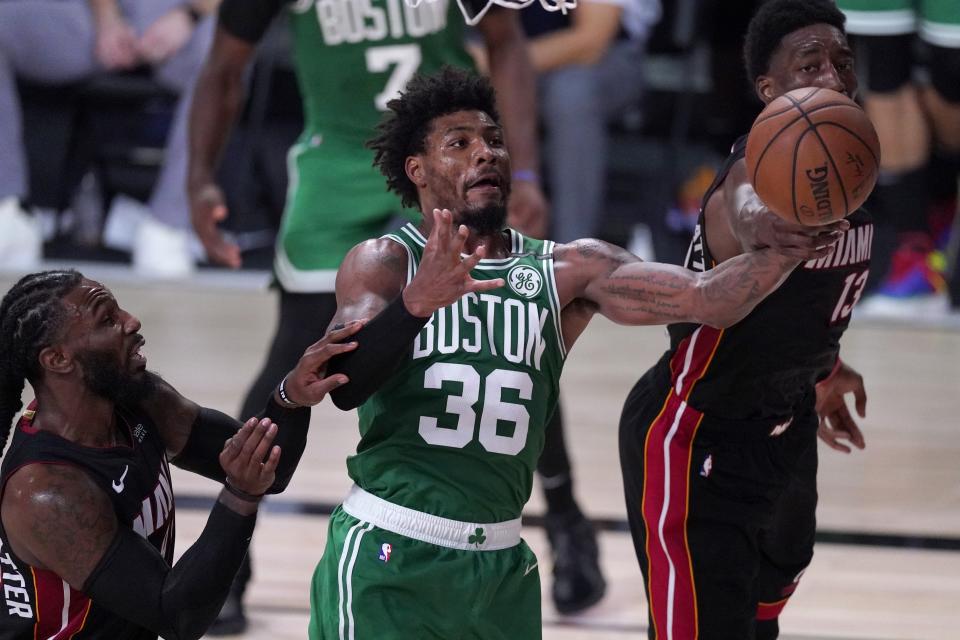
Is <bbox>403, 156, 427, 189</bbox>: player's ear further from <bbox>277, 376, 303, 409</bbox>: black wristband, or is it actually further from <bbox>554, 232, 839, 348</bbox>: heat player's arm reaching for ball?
<bbox>277, 376, 303, 409</bbox>: black wristband

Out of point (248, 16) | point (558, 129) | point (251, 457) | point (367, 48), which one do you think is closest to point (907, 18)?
point (558, 129)

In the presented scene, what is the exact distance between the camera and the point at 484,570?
351cm

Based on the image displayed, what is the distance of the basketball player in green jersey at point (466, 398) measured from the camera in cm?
345

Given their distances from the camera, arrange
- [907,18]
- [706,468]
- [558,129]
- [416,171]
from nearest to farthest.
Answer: [416,171]
[706,468]
[907,18]
[558,129]

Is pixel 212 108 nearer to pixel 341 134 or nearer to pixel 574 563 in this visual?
pixel 341 134

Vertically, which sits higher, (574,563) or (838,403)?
(838,403)

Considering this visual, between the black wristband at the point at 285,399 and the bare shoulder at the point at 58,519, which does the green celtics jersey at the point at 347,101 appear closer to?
the black wristband at the point at 285,399

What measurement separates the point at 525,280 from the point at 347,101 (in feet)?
5.58

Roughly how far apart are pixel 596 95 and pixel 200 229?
4392mm

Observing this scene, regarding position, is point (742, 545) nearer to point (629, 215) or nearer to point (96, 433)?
point (96, 433)

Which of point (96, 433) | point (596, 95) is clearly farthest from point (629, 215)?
point (96, 433)

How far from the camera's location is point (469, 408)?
3504mm

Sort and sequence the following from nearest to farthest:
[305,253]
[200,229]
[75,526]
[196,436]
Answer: [75,526] → [196,436] → [305,253] → [200,229]

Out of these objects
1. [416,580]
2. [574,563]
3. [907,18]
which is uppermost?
[907,18]
